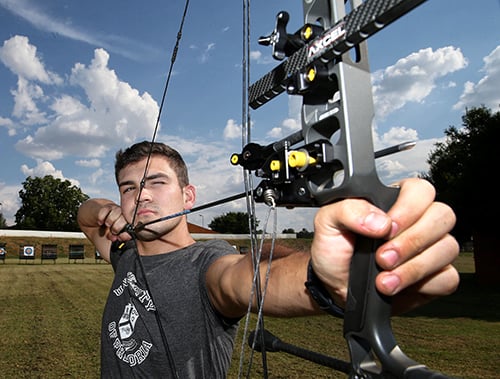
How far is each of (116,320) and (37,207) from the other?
2361 inches

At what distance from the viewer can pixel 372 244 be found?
88cm

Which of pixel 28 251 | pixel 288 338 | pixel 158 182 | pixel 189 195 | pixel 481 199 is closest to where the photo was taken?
pixel 158 182

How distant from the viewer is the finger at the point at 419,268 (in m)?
0.86

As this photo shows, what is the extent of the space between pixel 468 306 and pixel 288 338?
636cm

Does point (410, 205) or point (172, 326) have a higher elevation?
point (410, 205)

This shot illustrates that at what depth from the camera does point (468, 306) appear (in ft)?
35.3

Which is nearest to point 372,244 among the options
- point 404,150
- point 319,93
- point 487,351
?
point 404,150

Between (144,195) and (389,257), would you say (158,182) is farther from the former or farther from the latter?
(389,257)

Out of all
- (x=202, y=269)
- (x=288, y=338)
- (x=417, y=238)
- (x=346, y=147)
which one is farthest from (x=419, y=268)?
(x=288, y=338)

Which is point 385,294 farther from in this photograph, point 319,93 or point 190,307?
point 190,307

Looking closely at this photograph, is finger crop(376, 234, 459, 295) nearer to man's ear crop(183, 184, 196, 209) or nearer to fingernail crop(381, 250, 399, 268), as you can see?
fingernail crop(381, 250, 399, 268)

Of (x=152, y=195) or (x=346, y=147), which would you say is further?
(x=152, y=195)

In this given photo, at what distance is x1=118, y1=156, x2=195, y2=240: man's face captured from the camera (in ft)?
7.19

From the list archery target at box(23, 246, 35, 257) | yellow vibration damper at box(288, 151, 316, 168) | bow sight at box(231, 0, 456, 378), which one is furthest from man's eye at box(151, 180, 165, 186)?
archery target at box(23, 246, 35, 257)
